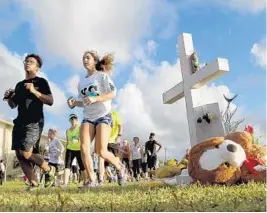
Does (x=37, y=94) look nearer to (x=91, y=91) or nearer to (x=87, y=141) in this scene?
(x=91, y=91)

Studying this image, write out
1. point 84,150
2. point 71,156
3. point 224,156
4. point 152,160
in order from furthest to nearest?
point 152,160 → point 71,156 → point 84,150 → point 224,156

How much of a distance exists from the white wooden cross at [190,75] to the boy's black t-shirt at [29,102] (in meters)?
2.50

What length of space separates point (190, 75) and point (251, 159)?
2.44 m

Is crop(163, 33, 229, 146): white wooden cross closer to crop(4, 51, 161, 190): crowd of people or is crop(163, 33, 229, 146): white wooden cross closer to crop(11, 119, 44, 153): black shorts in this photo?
crop(4, 51, 161, 190): crowd of people

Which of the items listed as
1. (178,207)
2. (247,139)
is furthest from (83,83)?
(178,207)

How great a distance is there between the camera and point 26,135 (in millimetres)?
5531

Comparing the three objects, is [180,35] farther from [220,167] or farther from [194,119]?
[220,167]

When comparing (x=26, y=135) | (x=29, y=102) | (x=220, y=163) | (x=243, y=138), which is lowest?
(x=220, y=163)

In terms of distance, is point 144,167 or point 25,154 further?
point 144,167

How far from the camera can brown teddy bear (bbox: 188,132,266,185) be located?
4.92m

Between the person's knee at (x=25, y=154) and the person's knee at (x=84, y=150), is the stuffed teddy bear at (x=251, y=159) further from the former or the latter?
the person's knee at (x=25, y=154)

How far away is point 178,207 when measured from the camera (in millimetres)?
2939

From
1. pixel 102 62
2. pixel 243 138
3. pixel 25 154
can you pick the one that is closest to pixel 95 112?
pixel 102 62

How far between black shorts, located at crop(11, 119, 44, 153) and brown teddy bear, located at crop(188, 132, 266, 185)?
202 centimetres
